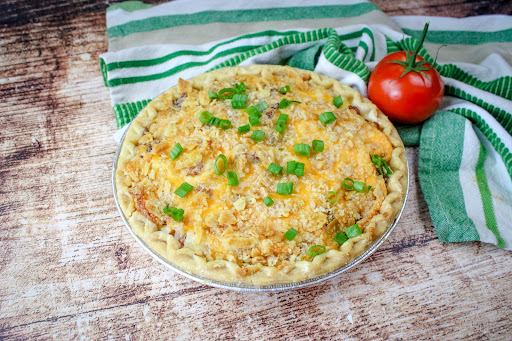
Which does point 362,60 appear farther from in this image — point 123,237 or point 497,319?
point 123,237

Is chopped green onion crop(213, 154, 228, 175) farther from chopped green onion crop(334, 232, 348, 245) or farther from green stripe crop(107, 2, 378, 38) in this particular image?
green stripe crop(107, 2, 378, 38)

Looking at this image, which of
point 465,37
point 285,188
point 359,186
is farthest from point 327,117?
point 465,37

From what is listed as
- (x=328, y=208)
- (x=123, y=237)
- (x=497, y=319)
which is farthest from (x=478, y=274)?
(x=123, y=237)

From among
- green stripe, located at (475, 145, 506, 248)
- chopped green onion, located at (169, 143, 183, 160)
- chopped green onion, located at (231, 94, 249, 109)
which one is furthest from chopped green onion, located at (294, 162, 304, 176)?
green stripe, located at (475, 145, 506, 248)

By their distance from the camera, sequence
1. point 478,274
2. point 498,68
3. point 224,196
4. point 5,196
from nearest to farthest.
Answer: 1. point 224,196
2. point 478,274
3. point 5,196
4. point 498,68

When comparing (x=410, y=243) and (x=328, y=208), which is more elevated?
(x=328, y=208)

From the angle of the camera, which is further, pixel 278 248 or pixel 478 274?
pixel 478 274

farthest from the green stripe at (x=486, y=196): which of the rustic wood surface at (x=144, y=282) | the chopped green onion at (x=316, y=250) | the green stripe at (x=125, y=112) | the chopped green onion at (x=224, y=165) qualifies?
the green stripe at (x=125, y=112)
